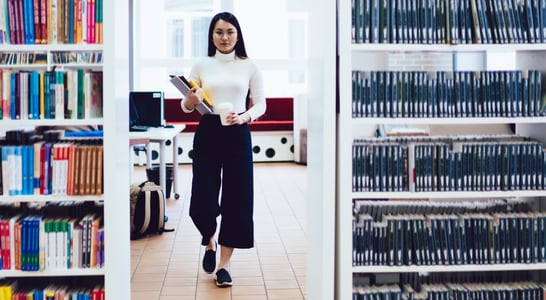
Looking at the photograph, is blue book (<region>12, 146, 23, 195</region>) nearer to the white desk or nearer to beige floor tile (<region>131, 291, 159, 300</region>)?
beige floor tile (<region>131, 291, 159, 300</region>)

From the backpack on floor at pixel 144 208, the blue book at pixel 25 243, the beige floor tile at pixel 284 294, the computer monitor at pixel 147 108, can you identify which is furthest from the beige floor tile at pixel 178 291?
the computer monitor at pixel 147 108

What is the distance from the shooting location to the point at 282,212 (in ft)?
20.2

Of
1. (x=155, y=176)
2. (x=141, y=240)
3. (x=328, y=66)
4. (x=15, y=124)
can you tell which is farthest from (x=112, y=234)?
(x=155, y=176)

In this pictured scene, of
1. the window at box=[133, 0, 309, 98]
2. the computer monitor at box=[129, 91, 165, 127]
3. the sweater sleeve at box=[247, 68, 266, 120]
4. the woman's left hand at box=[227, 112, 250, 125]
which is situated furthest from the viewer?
the window at box=[133, 0, 309, 98]

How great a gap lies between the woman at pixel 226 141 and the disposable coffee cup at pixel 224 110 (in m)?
0.16

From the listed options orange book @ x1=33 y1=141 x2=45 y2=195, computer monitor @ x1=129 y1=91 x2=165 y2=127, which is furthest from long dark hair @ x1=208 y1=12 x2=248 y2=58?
computer monitor @ x1=129 y1=91 x2=165 y2=127

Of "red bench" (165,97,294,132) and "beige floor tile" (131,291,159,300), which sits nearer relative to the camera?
"beige floor tile" (131,291,159,300)

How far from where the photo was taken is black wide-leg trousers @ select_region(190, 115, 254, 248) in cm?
362

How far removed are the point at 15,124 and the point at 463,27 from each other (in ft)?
6.31

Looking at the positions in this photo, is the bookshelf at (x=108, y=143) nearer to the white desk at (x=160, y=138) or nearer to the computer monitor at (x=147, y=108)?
the white desk at (x=160, y=138)

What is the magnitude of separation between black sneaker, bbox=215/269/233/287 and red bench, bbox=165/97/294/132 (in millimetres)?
6400

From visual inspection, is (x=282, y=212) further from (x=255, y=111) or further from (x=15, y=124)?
(x=15, y=124)

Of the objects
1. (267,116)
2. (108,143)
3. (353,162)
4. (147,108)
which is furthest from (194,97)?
(267,116)

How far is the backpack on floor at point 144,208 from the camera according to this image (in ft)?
16.0
